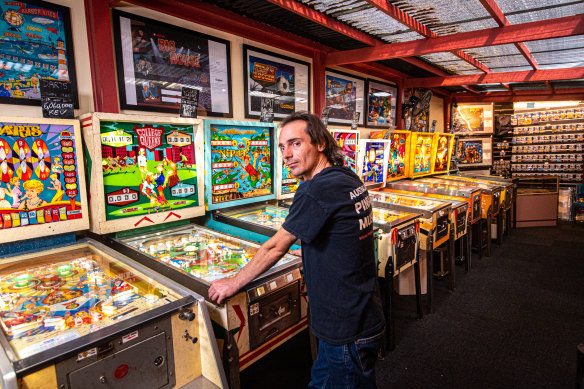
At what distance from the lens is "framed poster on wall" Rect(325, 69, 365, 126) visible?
4543mm

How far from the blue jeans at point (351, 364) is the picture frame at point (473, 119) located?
8.27 metres

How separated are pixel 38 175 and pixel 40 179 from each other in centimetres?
2

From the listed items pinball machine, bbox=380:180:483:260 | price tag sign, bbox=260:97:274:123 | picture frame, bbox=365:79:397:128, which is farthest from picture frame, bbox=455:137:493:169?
price tag sign, bbox=260:97:274:123

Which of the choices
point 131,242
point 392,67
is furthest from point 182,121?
point 392,67

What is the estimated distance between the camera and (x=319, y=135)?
1.59 metres

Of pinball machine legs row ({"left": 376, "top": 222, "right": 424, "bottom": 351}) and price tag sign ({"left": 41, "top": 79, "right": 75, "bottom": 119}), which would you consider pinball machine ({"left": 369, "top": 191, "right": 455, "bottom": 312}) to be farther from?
price tag sign ({"left": 41, "top": 79, "right": 75, "bottom": 119})

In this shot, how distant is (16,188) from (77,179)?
0.28 meters

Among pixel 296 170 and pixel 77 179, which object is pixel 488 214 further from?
pixel 77 179

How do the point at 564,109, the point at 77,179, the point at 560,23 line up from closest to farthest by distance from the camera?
the point at 77,179 < the point at 560,23 < the point at 564,109

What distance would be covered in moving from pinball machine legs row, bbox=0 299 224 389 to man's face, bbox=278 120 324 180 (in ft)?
2.50

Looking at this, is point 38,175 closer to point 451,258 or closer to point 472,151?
point 451,258

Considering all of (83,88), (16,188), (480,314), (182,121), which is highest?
(83,88)

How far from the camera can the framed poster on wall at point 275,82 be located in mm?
3369

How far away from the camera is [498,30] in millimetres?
3295
